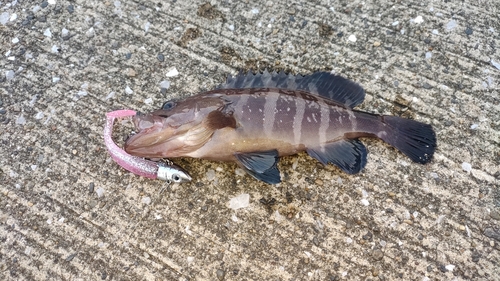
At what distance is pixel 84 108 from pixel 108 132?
1.30ft

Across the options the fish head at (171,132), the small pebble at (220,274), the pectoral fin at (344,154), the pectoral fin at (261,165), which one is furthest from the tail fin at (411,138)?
the small pebble at (220,274)

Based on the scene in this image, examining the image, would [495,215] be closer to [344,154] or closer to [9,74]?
[344,154]

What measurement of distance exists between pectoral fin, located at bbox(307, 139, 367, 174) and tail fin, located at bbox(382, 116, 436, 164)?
0.22 m

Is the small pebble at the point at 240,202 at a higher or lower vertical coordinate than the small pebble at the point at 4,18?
lower

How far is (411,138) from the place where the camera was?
2.96 m

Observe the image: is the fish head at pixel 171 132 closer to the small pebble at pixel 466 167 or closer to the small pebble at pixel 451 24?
the small pebble at pixel 466 167

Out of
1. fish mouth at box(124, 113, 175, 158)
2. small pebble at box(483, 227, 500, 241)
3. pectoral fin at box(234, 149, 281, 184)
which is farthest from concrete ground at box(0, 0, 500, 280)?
fish mouth at box(124, 113, 175, 158)

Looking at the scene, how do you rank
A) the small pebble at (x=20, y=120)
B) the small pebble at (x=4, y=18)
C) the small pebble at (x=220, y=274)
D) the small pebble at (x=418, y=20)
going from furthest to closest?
the small pebble at (x=4, y=18) → the small pebble at (x=418, y=20) → the small pebble at (x=20, y=120) → the small pebble at (x=220, y=274)

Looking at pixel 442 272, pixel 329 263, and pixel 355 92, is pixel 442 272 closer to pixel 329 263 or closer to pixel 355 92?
pixel 329 263

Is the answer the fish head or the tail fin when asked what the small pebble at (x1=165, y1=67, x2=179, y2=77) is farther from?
the tail fin

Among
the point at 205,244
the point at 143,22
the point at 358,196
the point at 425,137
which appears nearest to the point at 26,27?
the point at 143,22

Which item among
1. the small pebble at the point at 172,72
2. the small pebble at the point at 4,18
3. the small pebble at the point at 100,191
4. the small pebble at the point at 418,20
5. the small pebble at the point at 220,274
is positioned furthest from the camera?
the small pebble at the point at 4,18

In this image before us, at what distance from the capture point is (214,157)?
2.85 m

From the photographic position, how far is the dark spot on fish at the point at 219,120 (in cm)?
275
